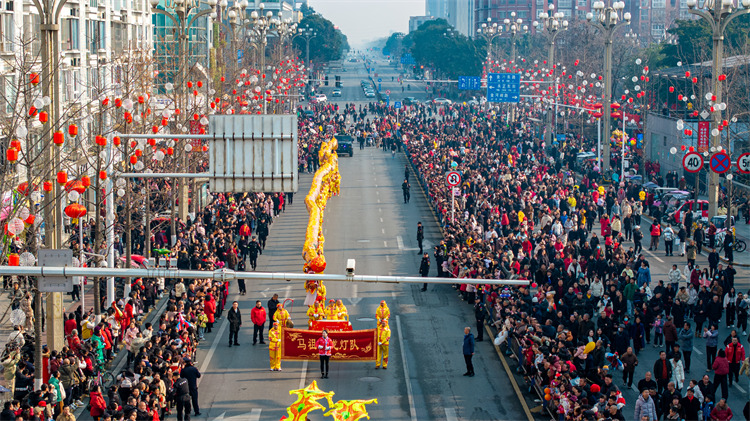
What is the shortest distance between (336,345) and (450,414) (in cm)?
446

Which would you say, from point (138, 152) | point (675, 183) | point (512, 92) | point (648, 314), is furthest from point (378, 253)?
point (512, 92)

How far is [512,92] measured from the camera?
286ft

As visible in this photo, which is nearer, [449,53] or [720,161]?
[720,161]

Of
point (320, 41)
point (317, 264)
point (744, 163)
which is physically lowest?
point (317, 264)

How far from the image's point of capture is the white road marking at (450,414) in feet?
80.6

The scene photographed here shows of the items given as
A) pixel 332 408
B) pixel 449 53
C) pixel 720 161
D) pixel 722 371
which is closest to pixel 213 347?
pixel 332 408

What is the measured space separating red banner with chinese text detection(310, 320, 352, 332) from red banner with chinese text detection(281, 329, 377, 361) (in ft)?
1.91

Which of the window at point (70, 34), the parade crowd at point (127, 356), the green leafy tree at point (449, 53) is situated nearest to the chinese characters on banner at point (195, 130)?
the window at point (70, 34)

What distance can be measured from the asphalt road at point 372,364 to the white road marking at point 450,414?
0.07ft

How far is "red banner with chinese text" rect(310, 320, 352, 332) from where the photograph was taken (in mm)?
28734

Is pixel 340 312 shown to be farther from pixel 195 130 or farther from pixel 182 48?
pixel 195 130

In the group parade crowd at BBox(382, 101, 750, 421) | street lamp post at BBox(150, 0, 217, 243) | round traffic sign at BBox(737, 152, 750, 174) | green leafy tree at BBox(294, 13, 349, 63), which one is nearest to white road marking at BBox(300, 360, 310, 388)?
parade crowd at BBox(382, 101, 750, 421)

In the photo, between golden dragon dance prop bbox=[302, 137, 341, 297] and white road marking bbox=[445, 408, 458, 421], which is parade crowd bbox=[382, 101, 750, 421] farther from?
golden dragon dance prop bbox=[302, 137, 341, 297]

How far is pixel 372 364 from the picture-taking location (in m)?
29.0
